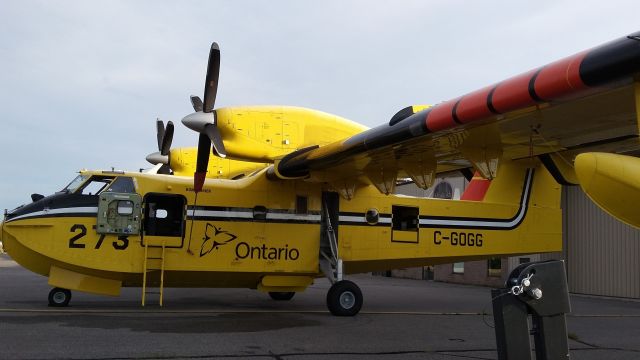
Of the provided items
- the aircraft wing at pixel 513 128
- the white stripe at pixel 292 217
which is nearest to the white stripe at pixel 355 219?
the white stripe at pixel 292 217

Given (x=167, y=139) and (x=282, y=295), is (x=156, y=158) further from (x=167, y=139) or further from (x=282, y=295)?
(x=282, y=295)

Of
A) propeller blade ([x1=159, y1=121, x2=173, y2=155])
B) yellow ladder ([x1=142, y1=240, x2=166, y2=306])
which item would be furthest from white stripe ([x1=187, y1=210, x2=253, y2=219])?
propeller blade ([x1=159, y1=121, x2=173, y2=155])

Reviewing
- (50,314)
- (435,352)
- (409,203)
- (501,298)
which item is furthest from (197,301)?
(501,298)

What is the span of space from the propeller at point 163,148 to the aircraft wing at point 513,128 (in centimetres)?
514

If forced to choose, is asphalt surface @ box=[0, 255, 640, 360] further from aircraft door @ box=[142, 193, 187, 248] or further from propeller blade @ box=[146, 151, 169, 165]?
propeller blade @ box=[146, 151, 169, 165]

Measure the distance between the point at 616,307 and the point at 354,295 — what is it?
27.5 feet

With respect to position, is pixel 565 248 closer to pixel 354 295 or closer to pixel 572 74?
pixel 354 295

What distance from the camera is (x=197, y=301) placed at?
13.5m

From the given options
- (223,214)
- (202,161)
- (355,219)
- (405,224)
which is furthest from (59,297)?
(405,224)

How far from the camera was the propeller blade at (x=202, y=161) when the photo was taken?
11.0 metres

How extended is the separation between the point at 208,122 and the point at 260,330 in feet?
13.7

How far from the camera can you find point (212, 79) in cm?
1059

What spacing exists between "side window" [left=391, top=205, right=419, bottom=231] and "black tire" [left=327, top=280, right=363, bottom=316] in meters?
2.23

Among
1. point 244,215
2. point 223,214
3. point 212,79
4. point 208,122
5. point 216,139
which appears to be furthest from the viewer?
point 244,215
